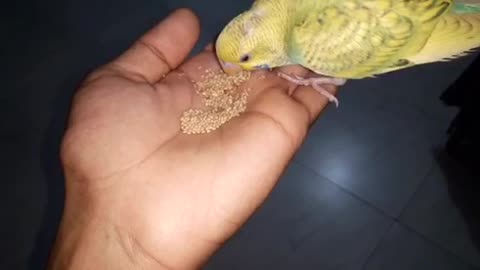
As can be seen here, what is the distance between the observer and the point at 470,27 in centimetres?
143

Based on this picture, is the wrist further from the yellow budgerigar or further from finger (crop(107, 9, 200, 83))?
the yellow budgerigar

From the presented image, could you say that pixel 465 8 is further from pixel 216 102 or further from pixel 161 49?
pixel 161 49

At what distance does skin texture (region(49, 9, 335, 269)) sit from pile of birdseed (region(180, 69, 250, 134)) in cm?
5

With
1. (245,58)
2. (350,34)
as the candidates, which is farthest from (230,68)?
(350,34)

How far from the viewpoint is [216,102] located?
61.9 inches

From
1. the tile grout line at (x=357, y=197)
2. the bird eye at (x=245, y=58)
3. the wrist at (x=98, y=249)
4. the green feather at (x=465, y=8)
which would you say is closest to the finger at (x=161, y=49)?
the bird eye at (x=245, y=58)

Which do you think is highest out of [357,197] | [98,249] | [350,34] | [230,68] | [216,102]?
[350,34]

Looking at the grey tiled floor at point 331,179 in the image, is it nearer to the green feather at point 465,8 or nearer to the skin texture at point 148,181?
the skin texture at point 148,181

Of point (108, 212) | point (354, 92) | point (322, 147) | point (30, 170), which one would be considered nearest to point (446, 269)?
point (322, 147)

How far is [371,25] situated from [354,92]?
114 cm

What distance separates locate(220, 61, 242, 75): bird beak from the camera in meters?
1.50

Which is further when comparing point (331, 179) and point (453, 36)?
point (331, 179)

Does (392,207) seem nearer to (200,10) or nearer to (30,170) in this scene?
(200,10)

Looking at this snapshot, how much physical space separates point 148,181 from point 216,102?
1.19 ft
